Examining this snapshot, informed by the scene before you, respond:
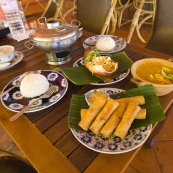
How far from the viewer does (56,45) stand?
782 mm

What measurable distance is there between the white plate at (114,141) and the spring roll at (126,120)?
0.02m

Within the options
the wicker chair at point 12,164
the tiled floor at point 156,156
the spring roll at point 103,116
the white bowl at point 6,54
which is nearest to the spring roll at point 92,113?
the spring roll at point 103,116

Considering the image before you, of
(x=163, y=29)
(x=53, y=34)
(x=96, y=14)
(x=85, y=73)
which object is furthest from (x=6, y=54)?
(x=163, y=29)

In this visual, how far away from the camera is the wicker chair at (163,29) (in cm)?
118

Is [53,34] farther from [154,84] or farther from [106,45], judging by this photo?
[154,84]

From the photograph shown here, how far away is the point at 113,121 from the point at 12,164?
0.49 m

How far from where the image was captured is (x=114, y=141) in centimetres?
47

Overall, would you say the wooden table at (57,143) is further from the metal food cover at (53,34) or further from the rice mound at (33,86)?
the metal food cover at (53,34)

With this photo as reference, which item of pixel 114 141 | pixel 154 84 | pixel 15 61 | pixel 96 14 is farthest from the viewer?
pixel 96 14

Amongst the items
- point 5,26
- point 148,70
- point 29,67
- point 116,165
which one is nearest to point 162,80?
point 148,70

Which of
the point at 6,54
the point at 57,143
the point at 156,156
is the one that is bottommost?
the point at 156,156

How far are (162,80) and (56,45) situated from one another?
49cm

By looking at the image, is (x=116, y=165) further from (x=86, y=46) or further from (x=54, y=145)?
(x=86, y=46)

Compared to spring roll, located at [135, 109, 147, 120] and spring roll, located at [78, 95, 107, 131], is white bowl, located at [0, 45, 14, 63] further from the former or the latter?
spring roll, located at [135, 109, 147, 120]
